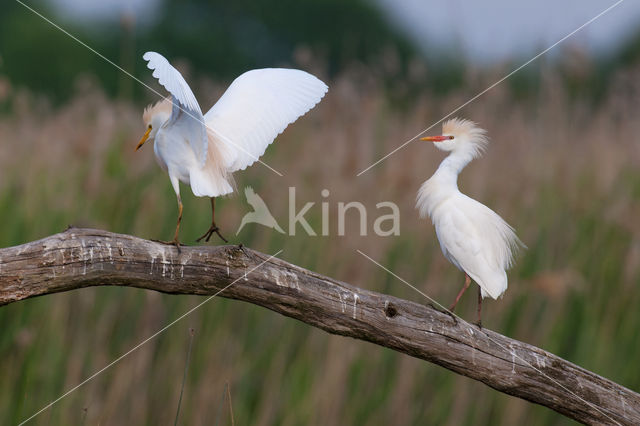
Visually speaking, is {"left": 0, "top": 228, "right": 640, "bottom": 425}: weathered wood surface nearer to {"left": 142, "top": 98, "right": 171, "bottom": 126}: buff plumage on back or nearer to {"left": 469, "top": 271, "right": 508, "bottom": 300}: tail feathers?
{"left": 469, "top": 271, "right": 508, "bottom": 300}: tail feathers

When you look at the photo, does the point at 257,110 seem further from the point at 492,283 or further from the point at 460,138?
the point at 492,283

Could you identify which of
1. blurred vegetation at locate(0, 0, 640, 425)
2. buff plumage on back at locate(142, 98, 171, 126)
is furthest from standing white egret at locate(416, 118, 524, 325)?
blurred vegetation at locate(0, 0, 640, 425)

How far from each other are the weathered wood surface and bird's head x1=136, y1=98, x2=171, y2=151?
30cm

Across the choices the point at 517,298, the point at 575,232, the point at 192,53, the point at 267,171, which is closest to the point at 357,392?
the point at 517,298

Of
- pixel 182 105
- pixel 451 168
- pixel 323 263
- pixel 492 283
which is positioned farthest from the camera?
pixel 323 263

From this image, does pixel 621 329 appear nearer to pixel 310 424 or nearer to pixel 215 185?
pixel 310 424

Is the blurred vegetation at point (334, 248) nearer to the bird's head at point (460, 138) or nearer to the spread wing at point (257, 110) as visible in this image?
the spread wing at point (257, 110)

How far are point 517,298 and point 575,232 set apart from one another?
2.08ft

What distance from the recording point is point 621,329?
3965 millimetres

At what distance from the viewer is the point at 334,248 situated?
3.90m

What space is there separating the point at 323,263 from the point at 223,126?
2.03 meters

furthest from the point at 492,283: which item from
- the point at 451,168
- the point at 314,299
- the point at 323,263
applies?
the point at 323,263

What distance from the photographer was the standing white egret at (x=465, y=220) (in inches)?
73.7

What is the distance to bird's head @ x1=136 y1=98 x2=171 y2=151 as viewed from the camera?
1.89 m
